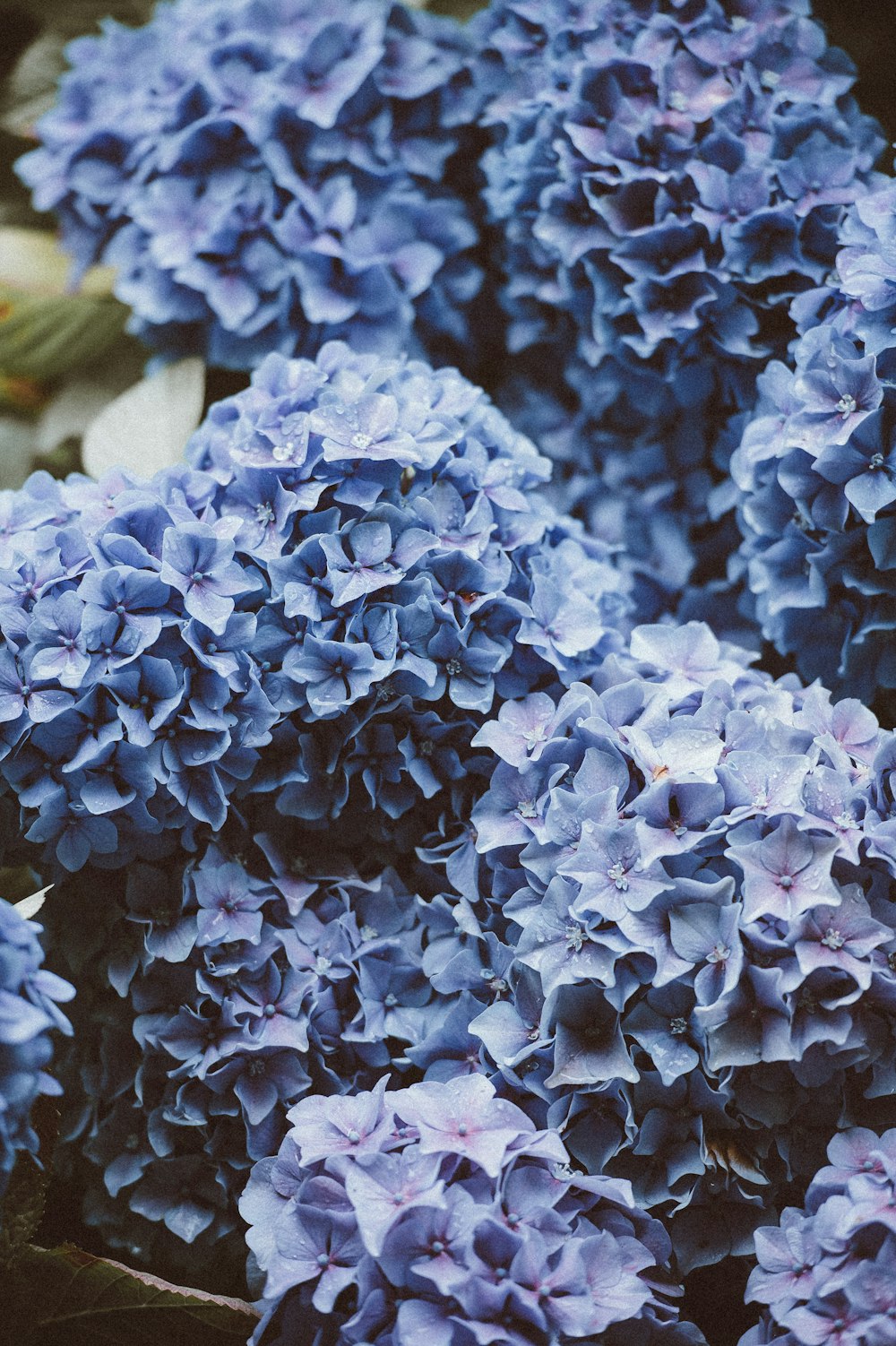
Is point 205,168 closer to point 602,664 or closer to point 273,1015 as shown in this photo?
point 602,664

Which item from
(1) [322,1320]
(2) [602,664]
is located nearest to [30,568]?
(2) [602,664]

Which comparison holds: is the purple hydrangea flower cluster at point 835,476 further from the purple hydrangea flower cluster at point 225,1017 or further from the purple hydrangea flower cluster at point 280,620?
the purple hydrangea flower cluster at point 225,1017

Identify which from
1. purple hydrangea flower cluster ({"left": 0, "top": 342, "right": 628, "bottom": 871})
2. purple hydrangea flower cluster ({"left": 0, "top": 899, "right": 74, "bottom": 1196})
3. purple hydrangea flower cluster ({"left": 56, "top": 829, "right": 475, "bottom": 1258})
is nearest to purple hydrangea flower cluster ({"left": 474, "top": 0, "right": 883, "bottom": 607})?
purple hydrangea flower cluster ({"left": 0, "top": 342, "right": 628, "bottom": 871})

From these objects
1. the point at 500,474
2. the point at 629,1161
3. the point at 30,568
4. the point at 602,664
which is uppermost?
the point at 30,568

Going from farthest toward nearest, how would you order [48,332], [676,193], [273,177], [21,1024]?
[48,332] → [273,177] → [676,193] → [21,1024]

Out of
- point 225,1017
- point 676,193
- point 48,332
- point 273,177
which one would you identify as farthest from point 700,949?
point 48,332

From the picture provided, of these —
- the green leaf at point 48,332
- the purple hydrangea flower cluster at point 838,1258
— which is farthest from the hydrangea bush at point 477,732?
the green leaf at point 48,332

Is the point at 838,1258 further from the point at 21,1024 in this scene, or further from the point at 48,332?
the point at 48,332
